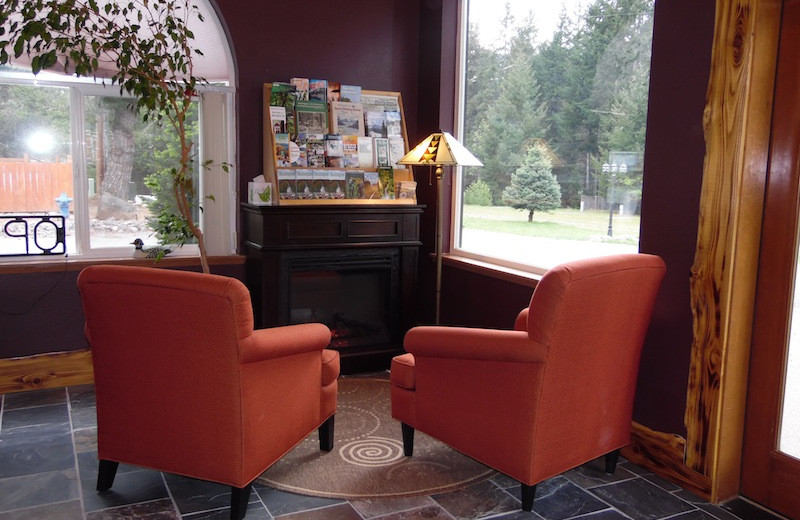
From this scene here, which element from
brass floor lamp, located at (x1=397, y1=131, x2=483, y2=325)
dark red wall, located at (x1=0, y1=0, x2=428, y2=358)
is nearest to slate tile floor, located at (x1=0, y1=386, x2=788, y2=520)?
dark red wall, located at (x1=0, y1=0, x2=428, y2=358)

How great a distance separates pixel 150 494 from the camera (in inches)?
111

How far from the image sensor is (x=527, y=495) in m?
2.68

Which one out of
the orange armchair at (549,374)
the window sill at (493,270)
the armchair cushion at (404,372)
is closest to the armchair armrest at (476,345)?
the orange armchair at (549,374)

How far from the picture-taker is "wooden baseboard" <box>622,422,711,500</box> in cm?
289

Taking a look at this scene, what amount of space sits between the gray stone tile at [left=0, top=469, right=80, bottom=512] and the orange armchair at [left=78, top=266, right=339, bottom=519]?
0.91 ft

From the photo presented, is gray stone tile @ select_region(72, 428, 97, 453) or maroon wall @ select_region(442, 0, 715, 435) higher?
maroon wall @ select_region(442, 0, 715, 435)

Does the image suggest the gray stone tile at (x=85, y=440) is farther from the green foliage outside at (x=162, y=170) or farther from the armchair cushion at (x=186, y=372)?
the green foliage outside at (x=162, y=170)

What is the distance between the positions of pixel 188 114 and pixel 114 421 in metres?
2.55

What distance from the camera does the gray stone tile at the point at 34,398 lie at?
3.86m

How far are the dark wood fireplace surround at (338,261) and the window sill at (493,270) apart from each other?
0.97 feet

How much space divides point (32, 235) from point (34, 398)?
3.40 ft

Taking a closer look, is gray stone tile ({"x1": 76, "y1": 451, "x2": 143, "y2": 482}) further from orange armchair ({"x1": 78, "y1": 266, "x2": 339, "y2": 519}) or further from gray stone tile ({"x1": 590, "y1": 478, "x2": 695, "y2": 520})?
gray stone tile ({"x1": 590, "y1": 478, "x2": 695, "y2": 520})

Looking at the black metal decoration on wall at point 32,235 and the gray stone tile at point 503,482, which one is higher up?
the black metal decoration on wall at point 32,235

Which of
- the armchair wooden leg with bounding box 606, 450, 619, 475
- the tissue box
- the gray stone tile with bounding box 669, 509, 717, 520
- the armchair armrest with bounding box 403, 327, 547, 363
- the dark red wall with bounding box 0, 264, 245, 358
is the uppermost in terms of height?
the tissue box
